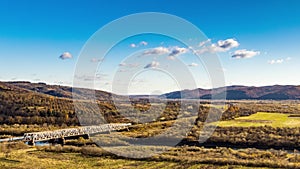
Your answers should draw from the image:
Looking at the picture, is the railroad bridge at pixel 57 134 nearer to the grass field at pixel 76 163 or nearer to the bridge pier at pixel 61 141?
the bridge pier at pixel 61 141

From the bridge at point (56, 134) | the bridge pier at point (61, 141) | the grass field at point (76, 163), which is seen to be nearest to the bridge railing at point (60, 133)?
the bridge at point (56, 134)

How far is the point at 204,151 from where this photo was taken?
37625 mm

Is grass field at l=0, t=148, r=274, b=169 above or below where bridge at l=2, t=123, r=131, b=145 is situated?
below

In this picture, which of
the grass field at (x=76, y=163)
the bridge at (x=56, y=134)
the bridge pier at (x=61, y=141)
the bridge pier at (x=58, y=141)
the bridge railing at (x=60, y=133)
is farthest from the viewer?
the bridge pier at (x=58, y=141)

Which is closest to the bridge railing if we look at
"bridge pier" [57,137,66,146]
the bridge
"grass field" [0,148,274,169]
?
the bridge

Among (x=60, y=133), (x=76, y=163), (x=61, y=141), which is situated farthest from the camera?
(x=60, y=133)

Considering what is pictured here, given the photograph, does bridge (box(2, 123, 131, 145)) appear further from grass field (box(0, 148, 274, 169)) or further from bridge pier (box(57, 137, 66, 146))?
grass field (box(0, 148, 274, 169))

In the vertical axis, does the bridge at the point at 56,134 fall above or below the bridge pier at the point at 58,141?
above

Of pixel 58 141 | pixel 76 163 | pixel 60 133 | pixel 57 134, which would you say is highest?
pixel 60 133

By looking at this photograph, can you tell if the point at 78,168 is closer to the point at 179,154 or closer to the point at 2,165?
the point at 2,165

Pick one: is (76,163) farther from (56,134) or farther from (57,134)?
(57,134)

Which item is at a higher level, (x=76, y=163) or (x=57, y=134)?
(x=57, y=134)

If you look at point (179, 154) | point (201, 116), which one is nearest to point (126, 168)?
point (179, 154)

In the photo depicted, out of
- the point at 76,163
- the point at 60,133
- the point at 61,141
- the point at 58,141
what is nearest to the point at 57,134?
the point at 60,133
